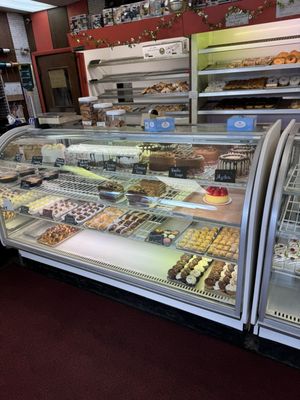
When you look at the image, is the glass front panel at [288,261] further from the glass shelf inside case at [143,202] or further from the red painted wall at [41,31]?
the red painted wall at [41,31]

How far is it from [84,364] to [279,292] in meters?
1.50

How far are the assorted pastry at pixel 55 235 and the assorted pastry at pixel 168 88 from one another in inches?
87.0

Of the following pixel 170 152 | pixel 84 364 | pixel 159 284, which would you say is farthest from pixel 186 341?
pixel 170 152

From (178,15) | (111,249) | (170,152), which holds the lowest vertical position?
(111,249)

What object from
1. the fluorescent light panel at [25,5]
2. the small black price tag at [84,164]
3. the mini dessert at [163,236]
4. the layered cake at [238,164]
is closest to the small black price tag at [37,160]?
the small black price tag at [84,164]

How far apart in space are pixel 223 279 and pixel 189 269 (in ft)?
0.94

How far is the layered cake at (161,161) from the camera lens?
2283 mm

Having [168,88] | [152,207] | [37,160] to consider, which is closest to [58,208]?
[37,160]

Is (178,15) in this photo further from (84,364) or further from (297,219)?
(84,364)

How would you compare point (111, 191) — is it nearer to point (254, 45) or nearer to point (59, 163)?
point (59, 163)

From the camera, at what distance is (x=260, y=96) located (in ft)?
12.0

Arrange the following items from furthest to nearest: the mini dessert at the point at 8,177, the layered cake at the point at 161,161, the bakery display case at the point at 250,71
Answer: the bakery display case at the point at 250,71 < the mini dessert at the point at 8,177 < the layered cake at the point at 161,161

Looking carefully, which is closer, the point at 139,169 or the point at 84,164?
the point at 139,169

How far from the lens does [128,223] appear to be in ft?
8.92
